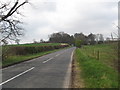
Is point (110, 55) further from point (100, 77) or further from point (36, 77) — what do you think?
point (36, 77)

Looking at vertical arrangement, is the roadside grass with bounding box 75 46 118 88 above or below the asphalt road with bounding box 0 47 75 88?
above

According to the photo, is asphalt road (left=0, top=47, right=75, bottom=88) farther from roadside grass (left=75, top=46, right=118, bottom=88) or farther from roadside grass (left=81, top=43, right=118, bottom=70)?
roadside grass (left=81, top=43, right=118, bottom=70)

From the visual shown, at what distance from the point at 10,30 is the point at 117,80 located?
1842cm

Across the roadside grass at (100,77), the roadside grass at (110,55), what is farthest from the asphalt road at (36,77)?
the roadside grass at (110,55)

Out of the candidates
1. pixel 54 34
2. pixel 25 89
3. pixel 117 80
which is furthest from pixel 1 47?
pixel 54 34

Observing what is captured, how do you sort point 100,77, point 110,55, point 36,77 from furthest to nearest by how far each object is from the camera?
1. point 36,77
2. point 110,55
3. point 100,77

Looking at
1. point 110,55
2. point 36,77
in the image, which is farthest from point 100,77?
point 36,77

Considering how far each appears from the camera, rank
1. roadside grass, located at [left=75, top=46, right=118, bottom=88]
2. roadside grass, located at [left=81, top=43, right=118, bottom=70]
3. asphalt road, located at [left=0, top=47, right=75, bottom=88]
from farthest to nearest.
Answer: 1. asphalt road, located at [left=0, top=47, right=75, bottom=88]
2. roadside grass, located at [left=75, top=46, right=118, bottom=88]
3. roadside grass, located at [left=81, top=43, right=118, bottom=70]

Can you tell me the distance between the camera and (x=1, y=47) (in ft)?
80.1

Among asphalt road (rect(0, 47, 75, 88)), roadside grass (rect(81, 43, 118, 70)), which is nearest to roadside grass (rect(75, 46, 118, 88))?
roadside grass (rect(81, 43, 118, 70))

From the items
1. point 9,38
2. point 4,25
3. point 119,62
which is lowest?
point 119,62

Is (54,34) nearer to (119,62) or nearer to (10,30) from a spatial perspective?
(10,30)

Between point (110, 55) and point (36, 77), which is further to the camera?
point (36, 77)

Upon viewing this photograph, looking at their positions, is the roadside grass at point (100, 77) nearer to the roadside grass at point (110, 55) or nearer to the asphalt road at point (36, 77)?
the roadside grass at point (110, 55)
